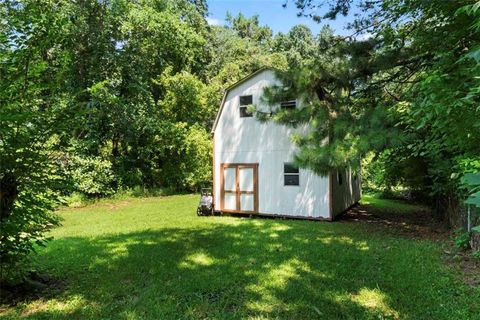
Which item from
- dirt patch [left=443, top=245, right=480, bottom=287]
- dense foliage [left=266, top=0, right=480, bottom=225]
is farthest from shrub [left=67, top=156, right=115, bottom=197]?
dirt patch [left=443, top=245, right=480, bottom=287]

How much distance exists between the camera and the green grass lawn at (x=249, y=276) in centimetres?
368

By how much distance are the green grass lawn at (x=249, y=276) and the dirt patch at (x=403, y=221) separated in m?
0.76

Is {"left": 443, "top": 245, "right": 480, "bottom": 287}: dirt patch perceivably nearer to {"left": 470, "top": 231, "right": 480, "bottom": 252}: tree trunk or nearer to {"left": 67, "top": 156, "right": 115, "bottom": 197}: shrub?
{"left": 470, "top": 231, "right": 480, "bottom": 252}: tree trunk

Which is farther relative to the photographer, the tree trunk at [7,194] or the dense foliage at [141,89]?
the dense foliage at [141,89]

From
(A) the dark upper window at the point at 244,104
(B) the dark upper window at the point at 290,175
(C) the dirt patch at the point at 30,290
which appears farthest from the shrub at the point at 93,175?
(C) the dirt patch at the point at 30,290

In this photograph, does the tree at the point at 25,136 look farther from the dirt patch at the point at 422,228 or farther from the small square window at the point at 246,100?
the small square window at the point at 246,100

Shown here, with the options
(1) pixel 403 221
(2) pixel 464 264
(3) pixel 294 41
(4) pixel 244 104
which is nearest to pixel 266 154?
(4) pixel 244 104

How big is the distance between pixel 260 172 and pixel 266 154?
612 millimetres

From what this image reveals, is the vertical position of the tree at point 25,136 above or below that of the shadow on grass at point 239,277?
above

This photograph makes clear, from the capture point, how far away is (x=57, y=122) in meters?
4.04

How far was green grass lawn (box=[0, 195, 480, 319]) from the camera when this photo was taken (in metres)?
3.68

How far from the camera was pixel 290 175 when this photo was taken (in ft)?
33.3

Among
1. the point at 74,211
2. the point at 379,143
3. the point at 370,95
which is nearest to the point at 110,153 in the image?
the point at 74,211

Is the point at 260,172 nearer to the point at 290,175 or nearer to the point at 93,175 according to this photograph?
the point at 290,175
